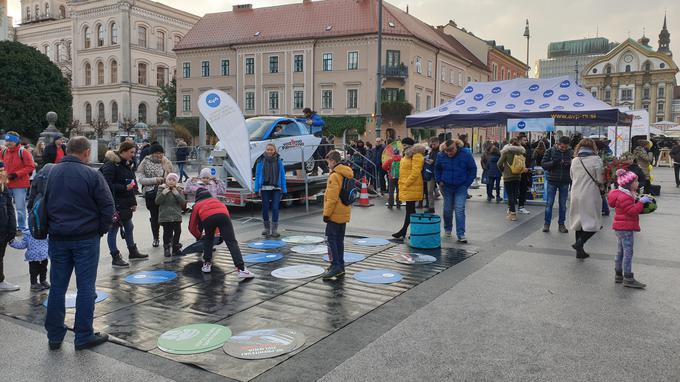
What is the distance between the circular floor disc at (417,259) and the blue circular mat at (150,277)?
10.6 ft

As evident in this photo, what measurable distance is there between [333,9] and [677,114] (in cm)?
8799

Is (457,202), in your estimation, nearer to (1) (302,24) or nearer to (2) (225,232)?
(2) (225,232)

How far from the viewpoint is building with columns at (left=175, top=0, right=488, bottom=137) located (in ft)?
155

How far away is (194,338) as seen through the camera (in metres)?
4.90

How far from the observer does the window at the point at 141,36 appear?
6769 centimetres

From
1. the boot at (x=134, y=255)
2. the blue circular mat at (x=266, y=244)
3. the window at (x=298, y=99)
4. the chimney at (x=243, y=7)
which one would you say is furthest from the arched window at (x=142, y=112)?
the boot at (x=134, y=255)

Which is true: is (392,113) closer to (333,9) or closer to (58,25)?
(333,9)

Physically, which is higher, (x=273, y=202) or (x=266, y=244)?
(x=273, y=202)

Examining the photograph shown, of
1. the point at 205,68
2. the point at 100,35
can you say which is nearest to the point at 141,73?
the point at 100,35

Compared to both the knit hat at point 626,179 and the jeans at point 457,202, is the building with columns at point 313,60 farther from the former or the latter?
the knit hat at point 626,179

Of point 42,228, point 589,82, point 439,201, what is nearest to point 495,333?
point 42,228

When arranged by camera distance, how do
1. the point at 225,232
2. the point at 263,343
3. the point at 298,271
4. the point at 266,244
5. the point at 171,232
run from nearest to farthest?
the point at 263,343, the point at 225,232, the point at 298,271, the point at 171,232, the point at 266,244

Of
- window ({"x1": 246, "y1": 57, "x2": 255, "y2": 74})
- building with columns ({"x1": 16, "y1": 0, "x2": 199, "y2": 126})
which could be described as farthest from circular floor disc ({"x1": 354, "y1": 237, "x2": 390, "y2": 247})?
building with columns ({"x1": 16, "y1": 0, "x2": 199, "y2": 126})

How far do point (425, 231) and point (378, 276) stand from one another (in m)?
2.06
